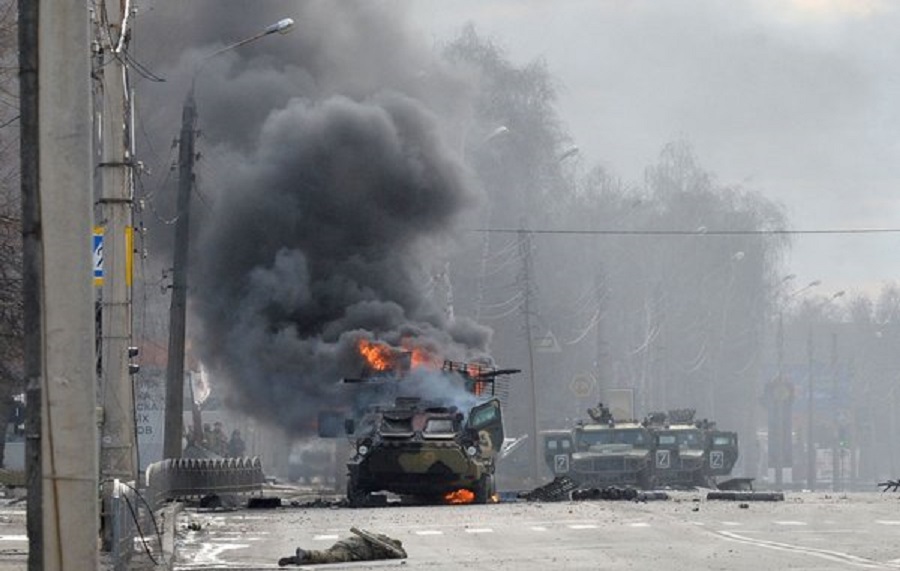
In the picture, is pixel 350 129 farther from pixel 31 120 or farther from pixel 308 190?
pixel 31 120

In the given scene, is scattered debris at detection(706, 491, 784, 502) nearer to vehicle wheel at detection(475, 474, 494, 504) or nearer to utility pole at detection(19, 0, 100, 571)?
vehicle wheel at detection(475, 474, 494, 504)

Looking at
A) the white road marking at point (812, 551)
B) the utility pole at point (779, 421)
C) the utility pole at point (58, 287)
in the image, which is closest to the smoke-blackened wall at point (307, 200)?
the white road marking at point (812, 551)

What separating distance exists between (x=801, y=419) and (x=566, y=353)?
34.2 m

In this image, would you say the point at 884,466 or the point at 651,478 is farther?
the point at 884,466

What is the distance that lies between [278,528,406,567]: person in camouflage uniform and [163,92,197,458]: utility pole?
18.9m

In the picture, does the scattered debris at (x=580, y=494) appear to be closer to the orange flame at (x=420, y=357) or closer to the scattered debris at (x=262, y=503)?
the orange flame at (x=420, y=357)

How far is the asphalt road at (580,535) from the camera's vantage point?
19.3 metres

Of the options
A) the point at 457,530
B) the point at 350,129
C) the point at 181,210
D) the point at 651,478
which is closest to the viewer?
the point at 457,530

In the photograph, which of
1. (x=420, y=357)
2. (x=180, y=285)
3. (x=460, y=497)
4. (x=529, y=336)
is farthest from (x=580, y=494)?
(x=529, y=336)

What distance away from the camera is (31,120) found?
12.8 metres

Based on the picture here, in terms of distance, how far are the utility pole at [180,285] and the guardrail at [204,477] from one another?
1828 mm

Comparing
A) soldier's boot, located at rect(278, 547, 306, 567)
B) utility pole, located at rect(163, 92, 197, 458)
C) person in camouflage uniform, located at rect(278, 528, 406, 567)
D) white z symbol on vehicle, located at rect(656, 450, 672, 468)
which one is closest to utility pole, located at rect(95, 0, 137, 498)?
person in camouflage uniform, located at rect(278, 528, 406, 567)

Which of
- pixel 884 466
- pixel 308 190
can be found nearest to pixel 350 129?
pixel 308 190

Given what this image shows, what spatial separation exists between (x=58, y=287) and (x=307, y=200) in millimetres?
31356
